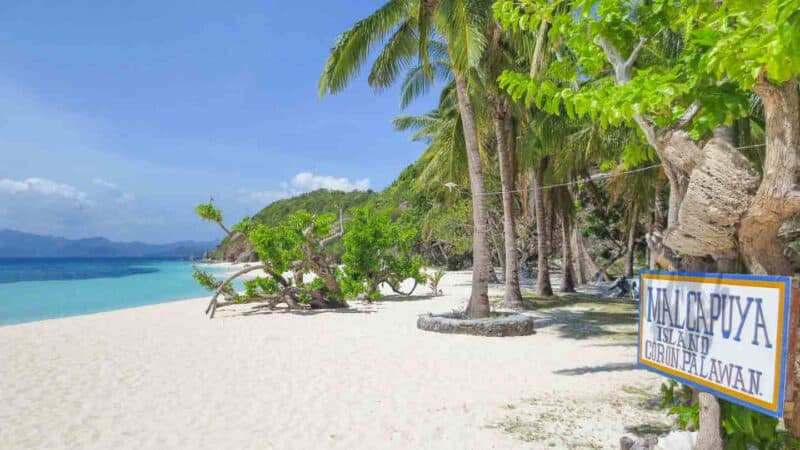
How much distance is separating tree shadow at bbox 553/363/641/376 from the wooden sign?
3998 millimetres

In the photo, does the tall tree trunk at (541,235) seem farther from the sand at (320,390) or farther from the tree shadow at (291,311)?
the sand at (320,390)

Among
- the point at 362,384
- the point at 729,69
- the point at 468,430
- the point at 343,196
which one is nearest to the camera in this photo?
the point at 729,69

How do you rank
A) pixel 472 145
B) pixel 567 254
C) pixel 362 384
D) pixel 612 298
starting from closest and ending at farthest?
pixel 362 384 < pixel 472 145 < pixel 612 298 < pixel 567 254

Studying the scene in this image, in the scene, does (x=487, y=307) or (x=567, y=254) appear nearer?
(x=487, y=307)

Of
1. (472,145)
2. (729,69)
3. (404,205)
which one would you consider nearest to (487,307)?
(472,145)

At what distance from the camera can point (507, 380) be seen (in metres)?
6.61

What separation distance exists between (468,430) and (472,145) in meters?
6.75

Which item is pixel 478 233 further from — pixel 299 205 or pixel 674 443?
pixel 299 205

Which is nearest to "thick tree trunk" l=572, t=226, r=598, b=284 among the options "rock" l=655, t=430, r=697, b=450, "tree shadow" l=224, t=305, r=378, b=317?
"tree shadow" l=224, t=305, r=378, b=317

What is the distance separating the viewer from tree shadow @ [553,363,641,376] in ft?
23.1

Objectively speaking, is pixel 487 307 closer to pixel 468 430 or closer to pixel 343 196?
pixel 468 430

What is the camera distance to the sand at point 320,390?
4.72 meters

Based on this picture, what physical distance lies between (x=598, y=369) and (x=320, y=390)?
377 centimetres

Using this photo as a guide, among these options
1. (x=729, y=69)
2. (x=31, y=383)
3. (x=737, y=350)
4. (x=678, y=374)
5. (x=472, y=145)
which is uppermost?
(x=472, y=145)
